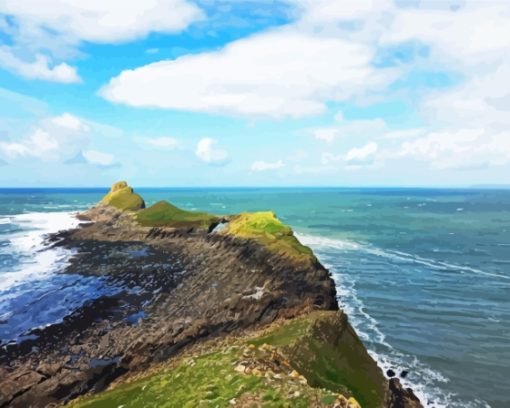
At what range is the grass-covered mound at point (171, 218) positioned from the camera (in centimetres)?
7019

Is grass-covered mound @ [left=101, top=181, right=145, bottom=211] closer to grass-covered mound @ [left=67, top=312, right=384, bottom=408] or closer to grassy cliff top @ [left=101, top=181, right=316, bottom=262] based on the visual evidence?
grassy cliff top @ [left=101, top=181, right=316, bottom=262]

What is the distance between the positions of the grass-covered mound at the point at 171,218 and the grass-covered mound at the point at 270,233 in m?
9.58

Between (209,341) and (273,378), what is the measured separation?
13.0 m

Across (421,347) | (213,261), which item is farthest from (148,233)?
(421,347)

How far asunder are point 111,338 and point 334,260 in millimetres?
45654

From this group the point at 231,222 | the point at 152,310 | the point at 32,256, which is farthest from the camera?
the point at 231,222

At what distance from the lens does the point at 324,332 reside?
85.5 ft

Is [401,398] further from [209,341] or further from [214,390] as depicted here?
[214,390]

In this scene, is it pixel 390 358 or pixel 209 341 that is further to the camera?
pixel 390 358

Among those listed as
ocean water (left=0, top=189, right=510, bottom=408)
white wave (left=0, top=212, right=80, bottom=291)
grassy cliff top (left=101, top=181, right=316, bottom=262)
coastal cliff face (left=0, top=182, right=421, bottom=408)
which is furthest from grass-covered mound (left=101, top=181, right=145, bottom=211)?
coastal cliff face (left=0, top=182, right=421, bottom=408)

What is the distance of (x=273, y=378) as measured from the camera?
661 inches

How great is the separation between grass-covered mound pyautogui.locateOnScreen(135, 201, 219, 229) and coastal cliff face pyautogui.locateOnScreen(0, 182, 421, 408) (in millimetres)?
16143

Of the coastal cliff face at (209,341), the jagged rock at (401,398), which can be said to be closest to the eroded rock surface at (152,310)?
the coastal cliff face at (209,341)

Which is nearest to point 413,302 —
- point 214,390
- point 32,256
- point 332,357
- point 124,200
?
point 332,357
